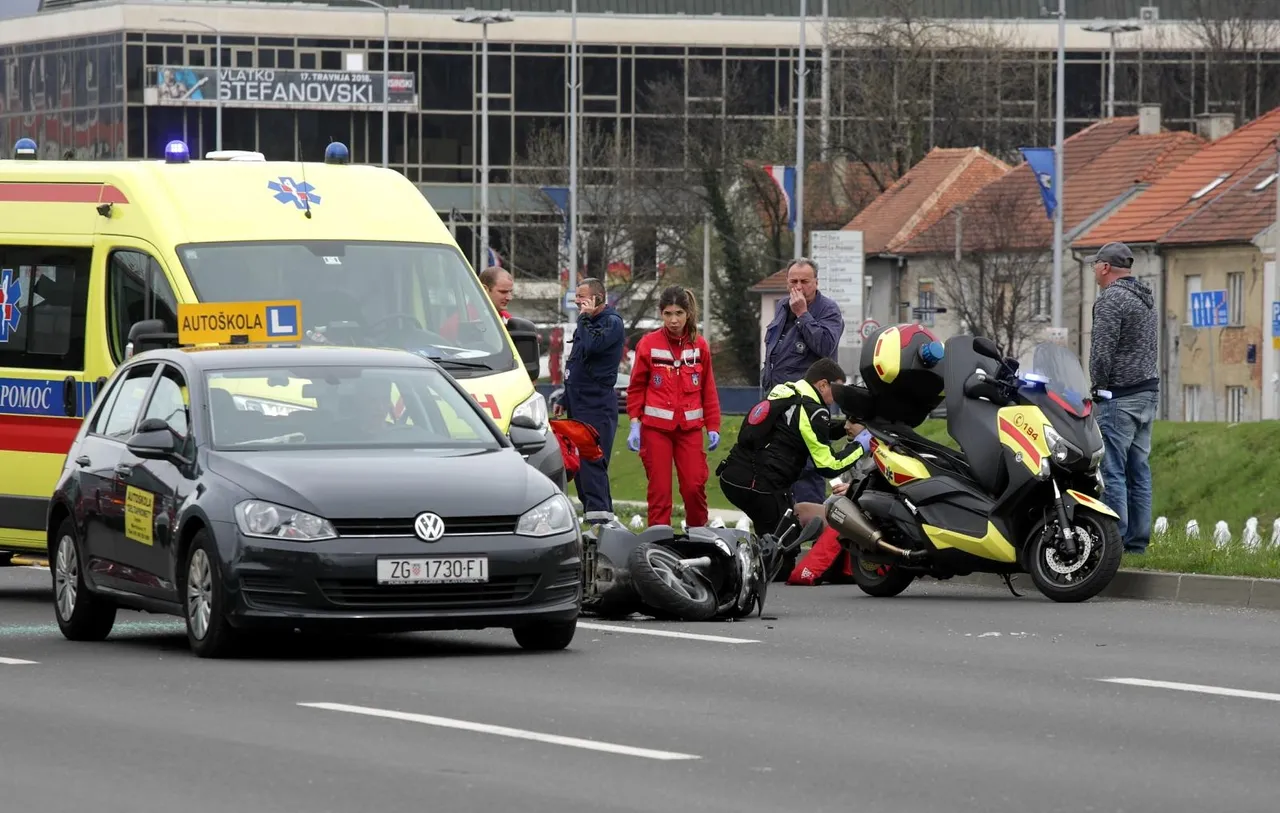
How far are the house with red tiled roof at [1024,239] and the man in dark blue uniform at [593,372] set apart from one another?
51.5m

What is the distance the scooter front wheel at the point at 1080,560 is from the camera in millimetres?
15734

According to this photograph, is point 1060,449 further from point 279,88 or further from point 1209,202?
point 279,88

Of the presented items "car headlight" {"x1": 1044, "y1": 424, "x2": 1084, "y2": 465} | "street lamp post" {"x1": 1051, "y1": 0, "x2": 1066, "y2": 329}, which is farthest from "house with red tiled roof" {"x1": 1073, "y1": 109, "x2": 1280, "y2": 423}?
"car headlight" {"x1": 1044, "y1": 424, "x2": 1084, "y2": 465}

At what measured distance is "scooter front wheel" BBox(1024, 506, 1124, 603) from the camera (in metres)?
15.7

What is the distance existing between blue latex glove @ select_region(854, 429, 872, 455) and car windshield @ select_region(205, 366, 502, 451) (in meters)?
3.96

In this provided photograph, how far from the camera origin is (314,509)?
39.5 feet

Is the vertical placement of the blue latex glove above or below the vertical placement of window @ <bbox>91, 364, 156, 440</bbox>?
below

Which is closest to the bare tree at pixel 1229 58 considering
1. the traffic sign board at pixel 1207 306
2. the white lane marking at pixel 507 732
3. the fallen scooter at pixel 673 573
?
the traffic sign board at pixel 1207 306

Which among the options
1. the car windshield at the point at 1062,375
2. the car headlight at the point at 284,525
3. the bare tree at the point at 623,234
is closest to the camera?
the car headlight at the point at 284,525

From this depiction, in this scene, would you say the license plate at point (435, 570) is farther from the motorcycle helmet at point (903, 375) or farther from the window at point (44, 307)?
the window at point (44, 307)

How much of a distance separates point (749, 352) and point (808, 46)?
16.3 metres

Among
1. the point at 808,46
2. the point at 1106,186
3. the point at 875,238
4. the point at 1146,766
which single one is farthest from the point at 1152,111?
the point at 1146,766

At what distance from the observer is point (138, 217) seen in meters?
16.7

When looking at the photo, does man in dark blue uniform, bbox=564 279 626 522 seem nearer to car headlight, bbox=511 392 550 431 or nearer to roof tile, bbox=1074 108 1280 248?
car headlight, bbox=511 392 550 431
